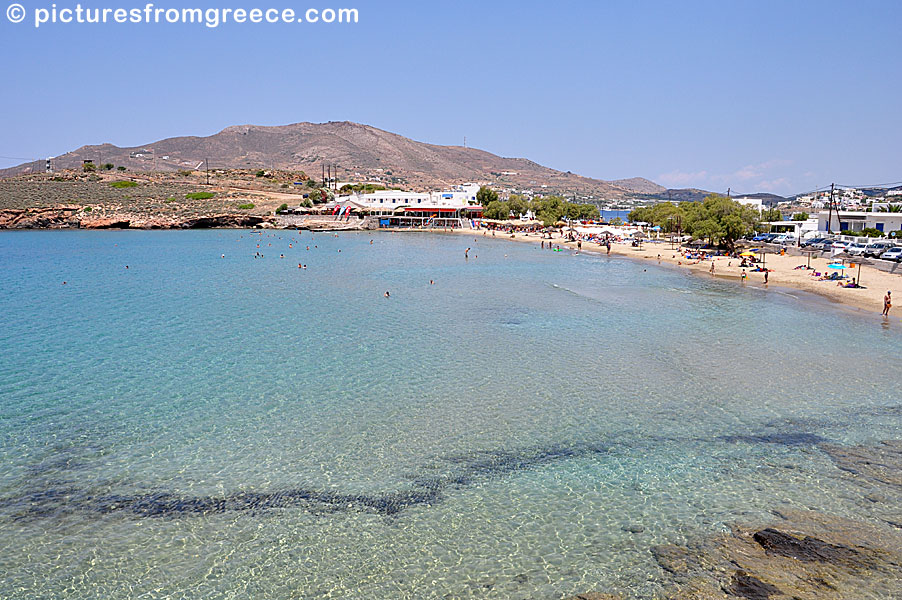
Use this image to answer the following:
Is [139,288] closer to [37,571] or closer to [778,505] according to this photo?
[37,571]

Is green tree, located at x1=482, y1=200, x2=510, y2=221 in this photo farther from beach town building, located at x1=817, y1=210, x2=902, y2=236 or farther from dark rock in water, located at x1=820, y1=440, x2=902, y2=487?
dark rock in water, located at x1=820, y1=440, x2=902, y2=487

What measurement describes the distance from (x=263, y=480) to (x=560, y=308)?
2534 cm

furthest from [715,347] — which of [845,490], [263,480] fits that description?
[263,480]

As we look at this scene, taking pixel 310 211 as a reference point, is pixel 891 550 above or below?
below

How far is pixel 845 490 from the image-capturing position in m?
12.7

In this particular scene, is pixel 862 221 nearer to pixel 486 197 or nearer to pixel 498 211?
pixel 498 211

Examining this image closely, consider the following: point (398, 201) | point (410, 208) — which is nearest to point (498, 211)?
point (410, 208)

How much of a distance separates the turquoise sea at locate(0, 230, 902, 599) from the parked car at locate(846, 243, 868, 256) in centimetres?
2329

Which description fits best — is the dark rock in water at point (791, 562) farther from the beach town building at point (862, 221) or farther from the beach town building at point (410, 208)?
the beach town building at point (410, 208)

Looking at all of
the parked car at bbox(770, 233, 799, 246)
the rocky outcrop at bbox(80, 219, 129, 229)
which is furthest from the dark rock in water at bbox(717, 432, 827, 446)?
the rocky outcrop at bbox(80, 219, 129, 229)

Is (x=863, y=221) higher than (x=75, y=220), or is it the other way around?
(x=863, y=221)

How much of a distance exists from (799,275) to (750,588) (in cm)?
4564

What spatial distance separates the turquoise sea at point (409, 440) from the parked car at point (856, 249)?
917 inches

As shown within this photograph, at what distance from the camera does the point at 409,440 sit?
15656 millimetres
